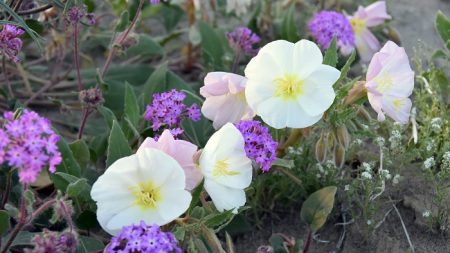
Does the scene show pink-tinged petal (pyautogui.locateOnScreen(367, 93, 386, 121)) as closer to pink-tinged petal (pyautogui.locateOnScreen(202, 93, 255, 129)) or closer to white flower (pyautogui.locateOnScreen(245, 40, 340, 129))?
white flower (pyautogui.locateOnScreen(245, 40, 340, 129))

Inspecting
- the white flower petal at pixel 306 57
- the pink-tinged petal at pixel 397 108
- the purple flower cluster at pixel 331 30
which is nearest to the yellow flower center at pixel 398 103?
the pink-tinged petal at pixel 397 108

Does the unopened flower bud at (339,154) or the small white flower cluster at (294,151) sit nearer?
the unopened flower bud at (339,154)

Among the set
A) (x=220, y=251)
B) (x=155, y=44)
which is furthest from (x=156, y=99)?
(x=155, y=44)

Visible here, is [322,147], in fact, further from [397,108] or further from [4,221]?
[4,221]

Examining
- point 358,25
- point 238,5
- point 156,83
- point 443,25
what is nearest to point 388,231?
point 443,25

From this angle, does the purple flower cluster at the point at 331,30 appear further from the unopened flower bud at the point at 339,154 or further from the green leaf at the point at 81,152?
the green leaf at the point at 81,152

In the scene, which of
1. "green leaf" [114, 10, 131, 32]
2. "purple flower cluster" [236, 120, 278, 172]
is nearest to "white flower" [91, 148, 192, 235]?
"purple flower cluster" [236, 120, 278, 172]
